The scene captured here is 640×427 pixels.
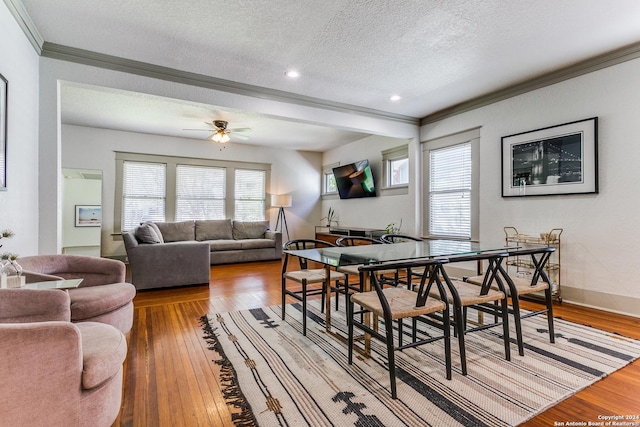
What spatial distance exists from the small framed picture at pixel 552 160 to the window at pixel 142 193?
6424 mm

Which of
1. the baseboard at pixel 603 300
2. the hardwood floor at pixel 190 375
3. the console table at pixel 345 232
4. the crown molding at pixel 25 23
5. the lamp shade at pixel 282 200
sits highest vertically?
the crown molding at pixel 25 23

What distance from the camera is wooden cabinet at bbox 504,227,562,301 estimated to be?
3.48m

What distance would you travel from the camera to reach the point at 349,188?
7000mm

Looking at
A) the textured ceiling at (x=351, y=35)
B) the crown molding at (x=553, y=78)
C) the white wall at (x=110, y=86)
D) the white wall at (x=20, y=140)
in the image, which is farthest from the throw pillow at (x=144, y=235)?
the crown molding at (x=553, y=78)

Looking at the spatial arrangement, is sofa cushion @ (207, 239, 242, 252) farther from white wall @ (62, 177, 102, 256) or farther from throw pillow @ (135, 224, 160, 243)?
white wall @ (62, 177, 102, 256)

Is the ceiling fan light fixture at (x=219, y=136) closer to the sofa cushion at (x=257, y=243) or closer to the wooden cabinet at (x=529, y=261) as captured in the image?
the sofa cushion at (x=257, y=243)

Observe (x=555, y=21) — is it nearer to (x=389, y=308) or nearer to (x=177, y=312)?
(x=389, y=308)

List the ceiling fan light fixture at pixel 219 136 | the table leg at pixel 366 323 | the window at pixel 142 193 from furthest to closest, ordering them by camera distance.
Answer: the window at pixel 142 193 → the ceiling fan light fixture at pixel 219 136 → the table leg at pixel 366 323

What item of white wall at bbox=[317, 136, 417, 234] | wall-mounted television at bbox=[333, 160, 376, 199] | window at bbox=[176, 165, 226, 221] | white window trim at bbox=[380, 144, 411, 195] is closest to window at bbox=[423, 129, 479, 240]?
white wall at bbox=[317, 136, 417, 234]

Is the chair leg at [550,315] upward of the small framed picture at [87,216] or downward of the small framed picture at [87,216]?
downward

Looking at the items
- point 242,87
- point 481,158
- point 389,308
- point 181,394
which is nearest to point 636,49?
point 481,158

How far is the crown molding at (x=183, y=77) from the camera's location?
2.97 m

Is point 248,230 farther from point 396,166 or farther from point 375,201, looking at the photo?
point 396,166

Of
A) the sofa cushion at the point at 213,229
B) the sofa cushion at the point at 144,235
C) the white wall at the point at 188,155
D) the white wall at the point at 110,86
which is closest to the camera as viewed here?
the white wall at the point at 110,86
